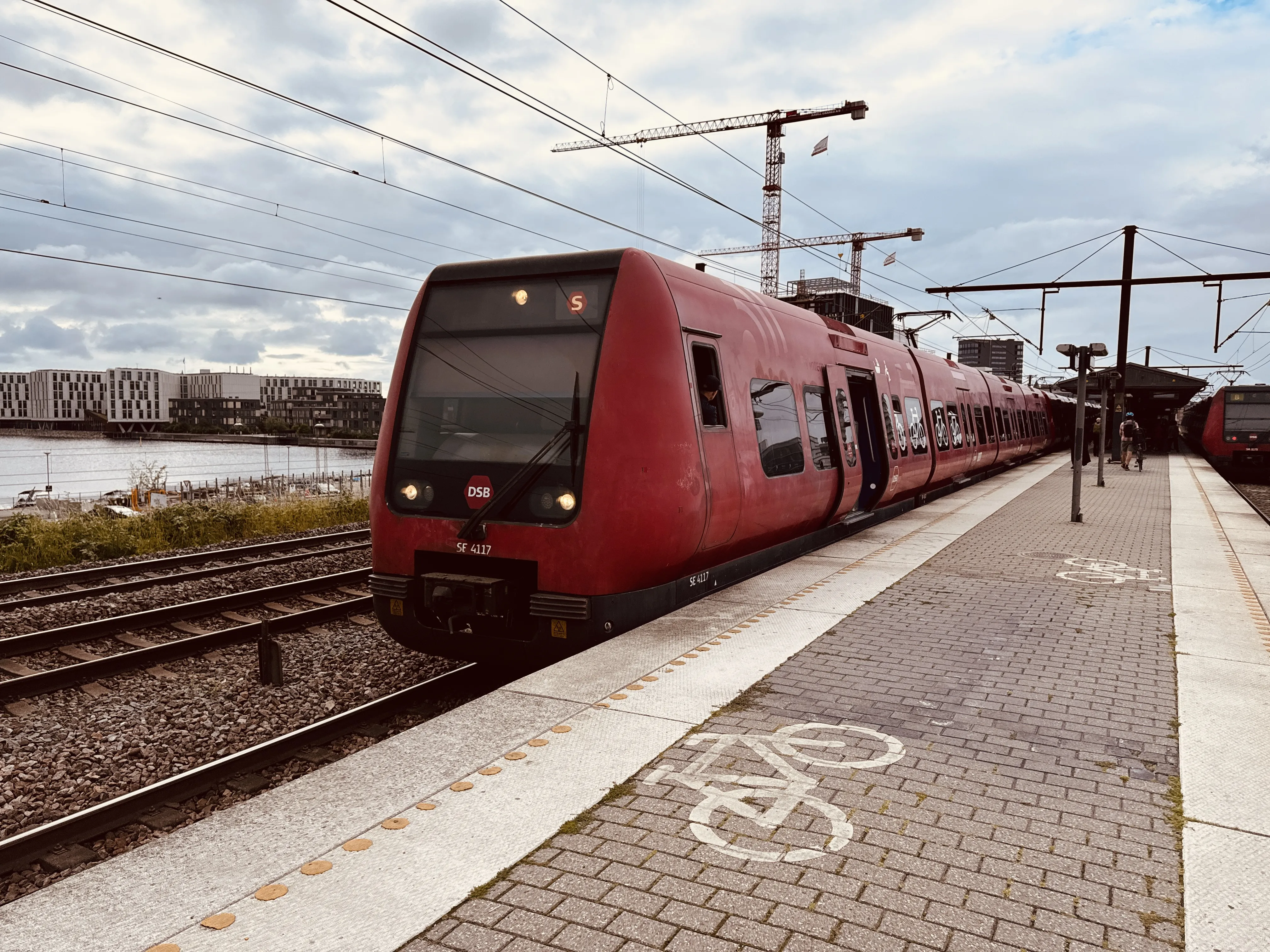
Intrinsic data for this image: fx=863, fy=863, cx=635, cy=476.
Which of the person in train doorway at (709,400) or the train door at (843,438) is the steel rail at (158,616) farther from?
the train door at (843,438)

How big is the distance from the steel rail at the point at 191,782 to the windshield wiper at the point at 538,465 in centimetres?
128

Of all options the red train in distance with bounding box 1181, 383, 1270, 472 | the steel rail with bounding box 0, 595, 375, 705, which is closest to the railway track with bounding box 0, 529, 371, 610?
the steel rail with bounding box 0, 595, 375, 705

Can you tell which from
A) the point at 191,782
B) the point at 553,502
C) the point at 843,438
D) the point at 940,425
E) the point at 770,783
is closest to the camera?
the point at 770,783

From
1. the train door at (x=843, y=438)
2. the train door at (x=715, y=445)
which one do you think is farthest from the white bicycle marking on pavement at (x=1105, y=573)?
the train door at (x=715, y=445)

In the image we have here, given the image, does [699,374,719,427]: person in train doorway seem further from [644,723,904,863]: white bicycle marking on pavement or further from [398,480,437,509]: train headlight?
[644,723,904,863]: white bicycle marking on pavement

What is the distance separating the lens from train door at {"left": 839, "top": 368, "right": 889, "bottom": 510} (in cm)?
1168

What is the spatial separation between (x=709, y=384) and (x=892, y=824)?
4.01m

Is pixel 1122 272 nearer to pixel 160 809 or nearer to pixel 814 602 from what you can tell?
pixel 814 602

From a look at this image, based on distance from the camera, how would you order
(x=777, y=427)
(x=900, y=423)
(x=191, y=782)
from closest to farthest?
(x=191, y=782)
(x=777, y=427)
(x=900, y=423)

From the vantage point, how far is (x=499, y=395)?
20.4 ft

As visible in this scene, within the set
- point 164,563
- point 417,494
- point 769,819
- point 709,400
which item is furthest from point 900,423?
point 769,819

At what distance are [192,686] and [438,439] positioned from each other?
2.74 meters

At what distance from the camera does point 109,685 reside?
6629 mm

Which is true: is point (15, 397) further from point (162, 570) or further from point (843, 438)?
point (843, 438)
